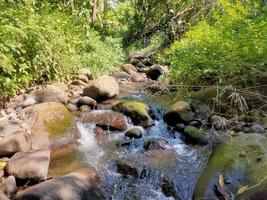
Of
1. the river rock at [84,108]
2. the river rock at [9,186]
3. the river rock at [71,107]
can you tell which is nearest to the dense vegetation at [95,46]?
the river rock at [71,107]

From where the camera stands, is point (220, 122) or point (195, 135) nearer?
point (220, 122)

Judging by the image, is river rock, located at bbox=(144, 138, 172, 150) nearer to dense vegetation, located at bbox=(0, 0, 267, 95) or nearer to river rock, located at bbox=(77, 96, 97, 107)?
dense vegetation, located at bbox=(0, 0, 267, 95)

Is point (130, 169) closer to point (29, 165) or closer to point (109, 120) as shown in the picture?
point (29, 165)

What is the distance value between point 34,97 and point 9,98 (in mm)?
566

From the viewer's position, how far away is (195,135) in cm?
592

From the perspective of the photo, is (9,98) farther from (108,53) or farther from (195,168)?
(108,53)

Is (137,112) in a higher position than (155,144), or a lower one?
higher

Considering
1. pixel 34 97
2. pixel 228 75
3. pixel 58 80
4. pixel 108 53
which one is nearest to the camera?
pixel 228 75

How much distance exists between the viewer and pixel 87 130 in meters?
6.42

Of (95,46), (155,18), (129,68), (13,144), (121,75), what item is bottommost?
(13,144)

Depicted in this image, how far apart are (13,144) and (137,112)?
265 centimetres

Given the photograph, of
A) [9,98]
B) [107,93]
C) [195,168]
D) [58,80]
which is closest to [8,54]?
[9,98]

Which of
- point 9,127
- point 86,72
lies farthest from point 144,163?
point 86,72

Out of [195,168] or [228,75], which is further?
[228,75]
